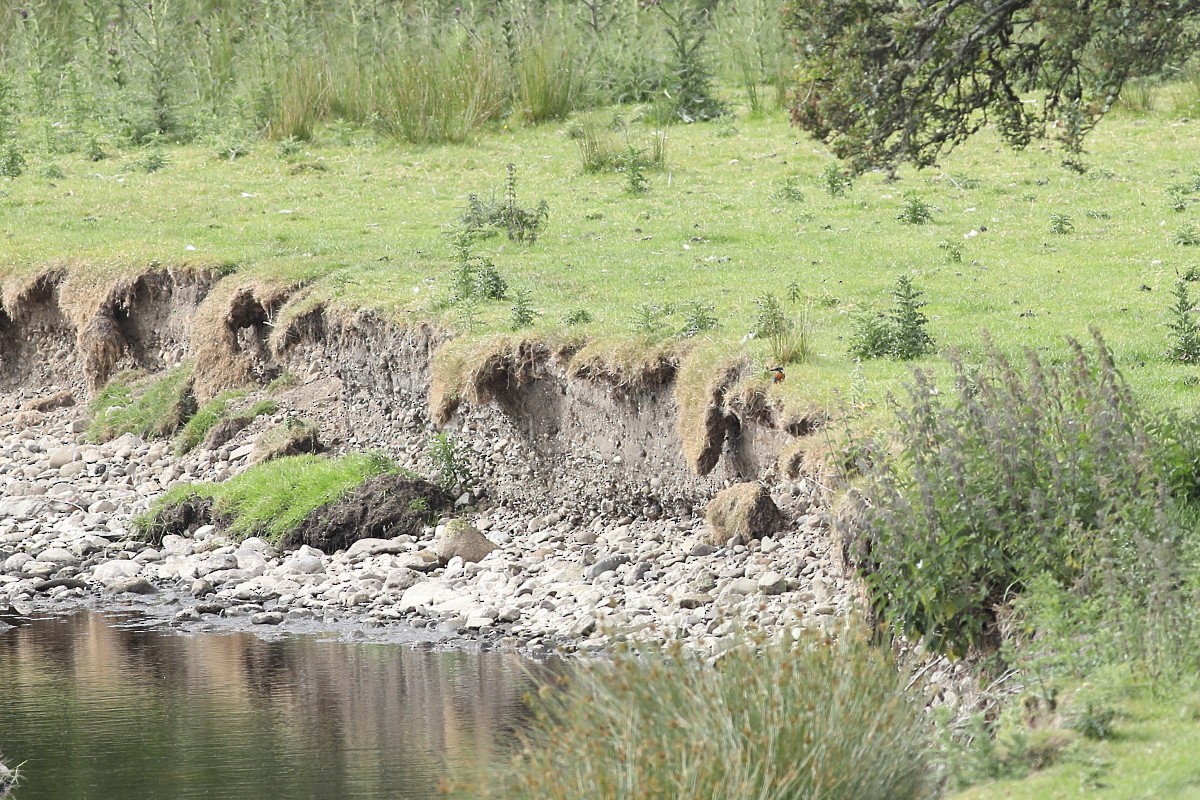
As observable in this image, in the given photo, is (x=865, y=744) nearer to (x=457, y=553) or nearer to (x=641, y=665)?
(x=641, y=665)

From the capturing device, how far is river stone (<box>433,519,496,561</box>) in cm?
1365

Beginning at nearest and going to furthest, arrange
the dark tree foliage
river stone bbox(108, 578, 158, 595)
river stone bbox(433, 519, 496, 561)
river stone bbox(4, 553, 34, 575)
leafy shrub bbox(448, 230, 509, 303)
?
the dark tree foliage
river stone bbox(433, 519, 496, 561)
river stone bbox(108, 578, 158, 595)
river stone bbox(4, 553, 34, 575)
leafy shrub bbox(448, 230, 509, 303)

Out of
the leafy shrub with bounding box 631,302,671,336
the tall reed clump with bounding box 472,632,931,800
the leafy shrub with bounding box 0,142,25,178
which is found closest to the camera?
the tall reed clump with bounding box 472,632,931,800

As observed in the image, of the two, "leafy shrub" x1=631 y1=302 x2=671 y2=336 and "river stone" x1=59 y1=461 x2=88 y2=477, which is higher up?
"leafy shrub" x1=631 y1=302 x2=671 y2=336

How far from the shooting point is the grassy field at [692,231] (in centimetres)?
1420

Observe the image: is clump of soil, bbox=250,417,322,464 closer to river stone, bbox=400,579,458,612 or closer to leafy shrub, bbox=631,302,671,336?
river stone, bbox=400,579,458,612

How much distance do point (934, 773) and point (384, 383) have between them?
9.94 meters

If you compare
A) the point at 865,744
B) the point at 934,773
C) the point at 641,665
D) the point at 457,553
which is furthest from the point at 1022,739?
the point at 457,553

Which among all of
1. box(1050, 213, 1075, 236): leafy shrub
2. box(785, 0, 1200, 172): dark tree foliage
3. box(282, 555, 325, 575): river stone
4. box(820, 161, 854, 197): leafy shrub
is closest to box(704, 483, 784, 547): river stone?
box(785, 0, 1200, 172): dark tree foliage

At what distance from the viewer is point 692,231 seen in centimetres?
1833

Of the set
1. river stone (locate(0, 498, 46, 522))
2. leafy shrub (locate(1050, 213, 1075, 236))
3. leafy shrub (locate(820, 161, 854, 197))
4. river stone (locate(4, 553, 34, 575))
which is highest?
leafy shrub (locate(820, 161, 854, 197))

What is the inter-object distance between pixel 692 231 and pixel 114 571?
736 centimetres

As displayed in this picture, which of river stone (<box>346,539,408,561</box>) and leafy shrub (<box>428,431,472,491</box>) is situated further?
leafy shrub (<box>428,431,472,491</box>)

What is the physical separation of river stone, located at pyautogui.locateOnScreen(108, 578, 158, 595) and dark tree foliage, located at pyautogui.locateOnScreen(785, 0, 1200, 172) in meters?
6.94
